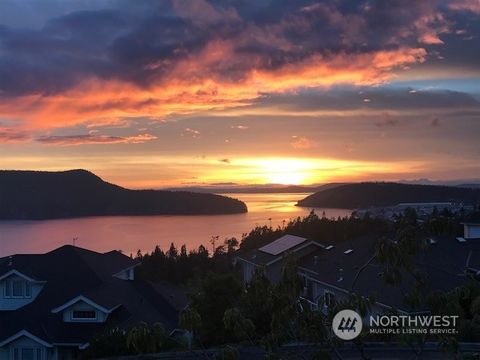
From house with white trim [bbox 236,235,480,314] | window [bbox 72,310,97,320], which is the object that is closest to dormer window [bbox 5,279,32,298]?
window [bbox 72,310,97,320]

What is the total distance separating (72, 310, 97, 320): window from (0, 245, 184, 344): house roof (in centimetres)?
23

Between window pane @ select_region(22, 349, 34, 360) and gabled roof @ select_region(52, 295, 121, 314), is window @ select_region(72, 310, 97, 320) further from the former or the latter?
window pane @ select_region(22, 349, 34, 360)

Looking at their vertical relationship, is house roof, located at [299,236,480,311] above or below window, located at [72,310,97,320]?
above

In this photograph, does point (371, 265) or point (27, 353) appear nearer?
point (27, 353)

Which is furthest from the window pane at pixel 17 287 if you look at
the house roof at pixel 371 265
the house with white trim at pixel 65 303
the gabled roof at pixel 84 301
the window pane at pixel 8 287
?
the house roof at pixel 371 265

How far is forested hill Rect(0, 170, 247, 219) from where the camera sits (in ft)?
433

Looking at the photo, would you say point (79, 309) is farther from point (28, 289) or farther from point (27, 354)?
point (28, 289)

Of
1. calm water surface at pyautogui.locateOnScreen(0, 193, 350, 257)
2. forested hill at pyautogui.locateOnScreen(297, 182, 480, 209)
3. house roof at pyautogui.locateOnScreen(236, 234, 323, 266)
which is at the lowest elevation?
calm water surface at pyautogui.locateOnScreen(0, 193, 350, 257)

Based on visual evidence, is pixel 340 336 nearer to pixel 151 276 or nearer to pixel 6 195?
pixel 151 276

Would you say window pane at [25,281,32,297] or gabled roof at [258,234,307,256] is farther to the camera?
gabled roof at [258,234,307,256]

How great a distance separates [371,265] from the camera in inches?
761

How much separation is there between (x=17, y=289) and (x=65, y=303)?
12.5 ft

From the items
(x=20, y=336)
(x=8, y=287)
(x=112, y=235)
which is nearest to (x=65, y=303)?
(x=20, y=336)

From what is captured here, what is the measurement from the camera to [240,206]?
17538 centimetres
